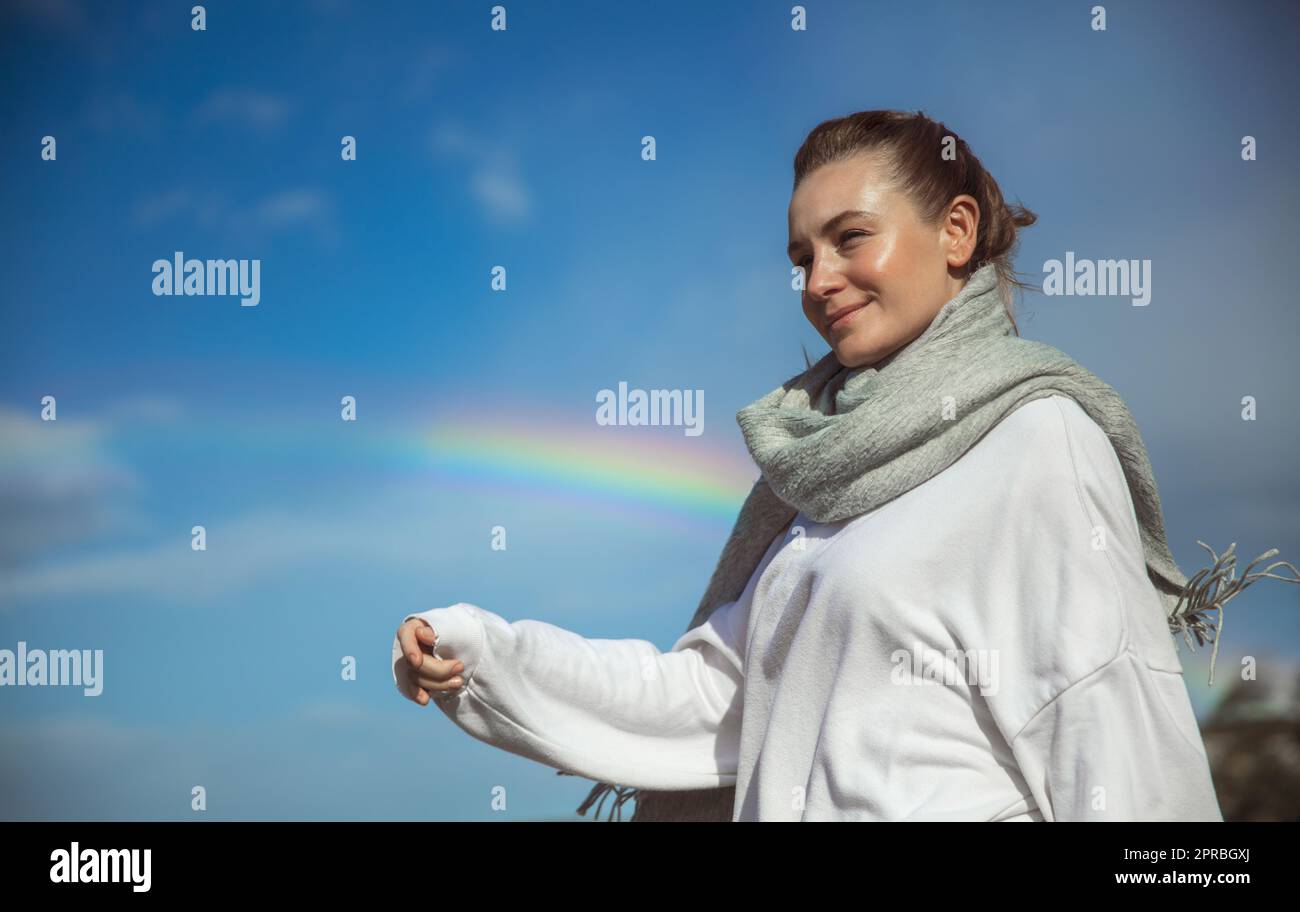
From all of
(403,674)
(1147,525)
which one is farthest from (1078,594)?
(403,674)

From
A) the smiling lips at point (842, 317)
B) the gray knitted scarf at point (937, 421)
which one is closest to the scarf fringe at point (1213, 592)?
the gray knitted scarf at point (937, 421)

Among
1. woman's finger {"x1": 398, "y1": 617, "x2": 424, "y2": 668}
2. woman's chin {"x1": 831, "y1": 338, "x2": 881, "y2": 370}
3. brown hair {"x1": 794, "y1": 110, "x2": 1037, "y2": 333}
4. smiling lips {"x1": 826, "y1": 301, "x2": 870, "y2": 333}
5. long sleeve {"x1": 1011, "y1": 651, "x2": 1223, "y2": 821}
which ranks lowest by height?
long sleeve {"x1": 1011, "y1": 651, "x2": 1223, "y2": 821}

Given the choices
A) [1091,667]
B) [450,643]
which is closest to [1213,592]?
[1091,667]

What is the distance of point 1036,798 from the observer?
4.34 ft

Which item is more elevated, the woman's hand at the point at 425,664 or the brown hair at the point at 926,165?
the brown hair at the point at 926,165

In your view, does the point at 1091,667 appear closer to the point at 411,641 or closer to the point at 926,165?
the point at 926,165

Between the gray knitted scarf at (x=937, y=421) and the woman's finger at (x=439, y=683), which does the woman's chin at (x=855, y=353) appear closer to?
the gray knitted scarf at (x=937, y=421)

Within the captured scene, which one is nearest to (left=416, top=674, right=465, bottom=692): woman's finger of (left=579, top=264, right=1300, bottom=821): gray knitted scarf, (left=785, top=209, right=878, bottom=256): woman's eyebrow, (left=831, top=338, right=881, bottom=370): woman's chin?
(left=579, top=264, right=1300, bottom=821): gray knitted scarf

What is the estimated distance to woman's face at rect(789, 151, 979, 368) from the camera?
159 cm

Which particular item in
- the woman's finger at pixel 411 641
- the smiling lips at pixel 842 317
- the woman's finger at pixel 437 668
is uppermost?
the smiling lips at pixel 842 317

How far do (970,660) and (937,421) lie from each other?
0.30m

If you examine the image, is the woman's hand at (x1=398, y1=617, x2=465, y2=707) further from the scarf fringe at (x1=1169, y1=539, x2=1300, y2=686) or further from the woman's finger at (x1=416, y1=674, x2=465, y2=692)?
the scarf fringe at (x1=1169, y1=539, x2=1300, y2=686)

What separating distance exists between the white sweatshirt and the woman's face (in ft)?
0.79

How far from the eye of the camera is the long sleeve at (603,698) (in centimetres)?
169
